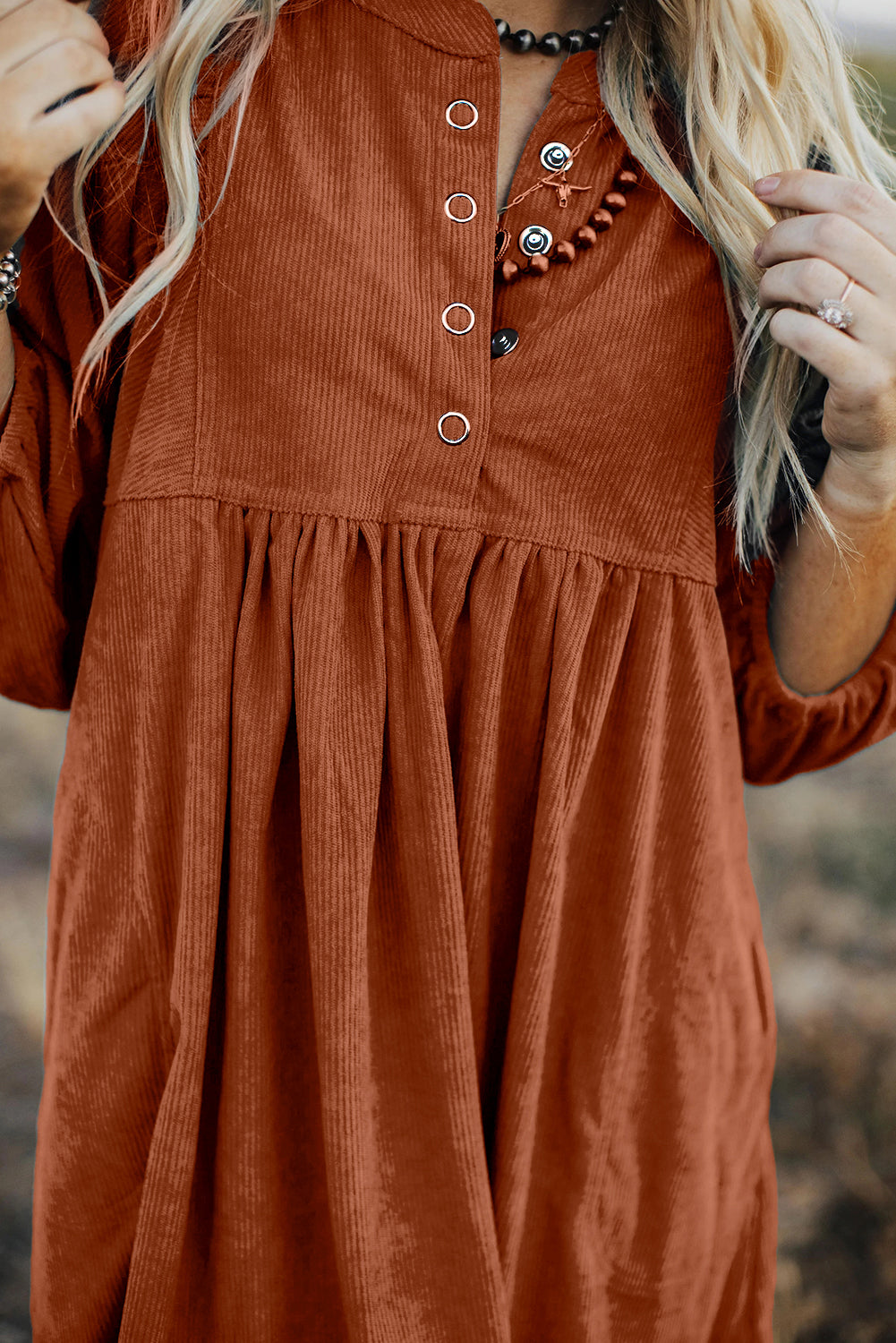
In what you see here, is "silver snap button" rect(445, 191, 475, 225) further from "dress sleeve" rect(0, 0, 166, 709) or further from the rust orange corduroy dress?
"dress sleeve" rect(0, 0, 166, 709)

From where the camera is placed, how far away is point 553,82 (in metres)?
0.64

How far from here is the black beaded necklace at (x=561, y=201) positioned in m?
0.61

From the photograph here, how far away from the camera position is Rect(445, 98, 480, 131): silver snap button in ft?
1.93

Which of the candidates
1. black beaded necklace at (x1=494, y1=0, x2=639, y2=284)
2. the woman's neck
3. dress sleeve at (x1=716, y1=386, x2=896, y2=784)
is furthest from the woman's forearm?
the woman's neck

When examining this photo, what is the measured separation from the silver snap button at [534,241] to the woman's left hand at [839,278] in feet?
0.40

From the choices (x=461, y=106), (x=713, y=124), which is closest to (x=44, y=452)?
(x=461, y=106)

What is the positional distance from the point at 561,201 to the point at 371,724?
1.09 ft

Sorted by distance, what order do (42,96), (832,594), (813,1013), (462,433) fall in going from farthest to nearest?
(813,1013) → (832,594) → (462,433) → (42,96)

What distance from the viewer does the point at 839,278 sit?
1.85ft

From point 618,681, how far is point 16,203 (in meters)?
0.42

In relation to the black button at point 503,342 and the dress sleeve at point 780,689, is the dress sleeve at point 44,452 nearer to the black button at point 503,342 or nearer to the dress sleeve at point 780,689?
the black button at point 503,342

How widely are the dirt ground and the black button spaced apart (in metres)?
0.91

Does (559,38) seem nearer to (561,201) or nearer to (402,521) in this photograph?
(561,201)

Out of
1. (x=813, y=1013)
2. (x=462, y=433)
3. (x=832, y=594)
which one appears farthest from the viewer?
(x=813, y=1013)
